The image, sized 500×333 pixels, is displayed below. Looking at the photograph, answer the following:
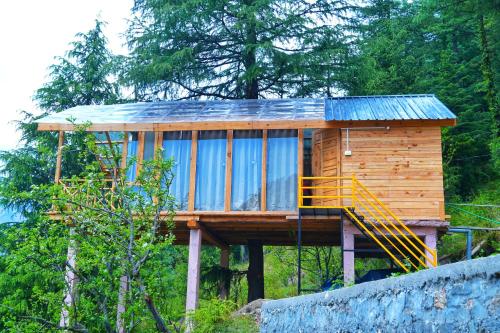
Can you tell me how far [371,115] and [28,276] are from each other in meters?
10.1

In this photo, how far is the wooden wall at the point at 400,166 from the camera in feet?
40.6

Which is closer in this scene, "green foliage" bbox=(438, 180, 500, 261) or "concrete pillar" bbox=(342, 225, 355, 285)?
"concrete pillar" bbox=(342, 225, 355, 285)

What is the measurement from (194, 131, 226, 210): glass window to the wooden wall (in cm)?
253

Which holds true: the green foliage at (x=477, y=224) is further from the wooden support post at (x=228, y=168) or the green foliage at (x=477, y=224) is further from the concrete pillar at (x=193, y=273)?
the concrete pillar at (x=193, y=273)

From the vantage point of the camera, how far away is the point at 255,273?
52.9 ft

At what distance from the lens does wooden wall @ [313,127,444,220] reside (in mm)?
12383

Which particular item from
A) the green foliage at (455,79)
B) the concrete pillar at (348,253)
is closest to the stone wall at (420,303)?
the concrete pillar at (348,253)

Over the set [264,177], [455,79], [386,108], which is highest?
[455,79]

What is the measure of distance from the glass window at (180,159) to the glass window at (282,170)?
1.89 meters

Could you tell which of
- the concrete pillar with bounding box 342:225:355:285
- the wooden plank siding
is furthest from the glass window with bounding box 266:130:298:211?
the concrete pillar with bounding box 342:225:355:285

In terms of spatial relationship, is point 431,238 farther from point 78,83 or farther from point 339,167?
point 78,83

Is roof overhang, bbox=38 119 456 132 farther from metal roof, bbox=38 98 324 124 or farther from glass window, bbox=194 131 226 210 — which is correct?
glass window, bbox=194 131 226 210

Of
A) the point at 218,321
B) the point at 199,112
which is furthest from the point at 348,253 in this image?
the point at 199,112

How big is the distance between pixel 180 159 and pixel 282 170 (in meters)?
2.41
